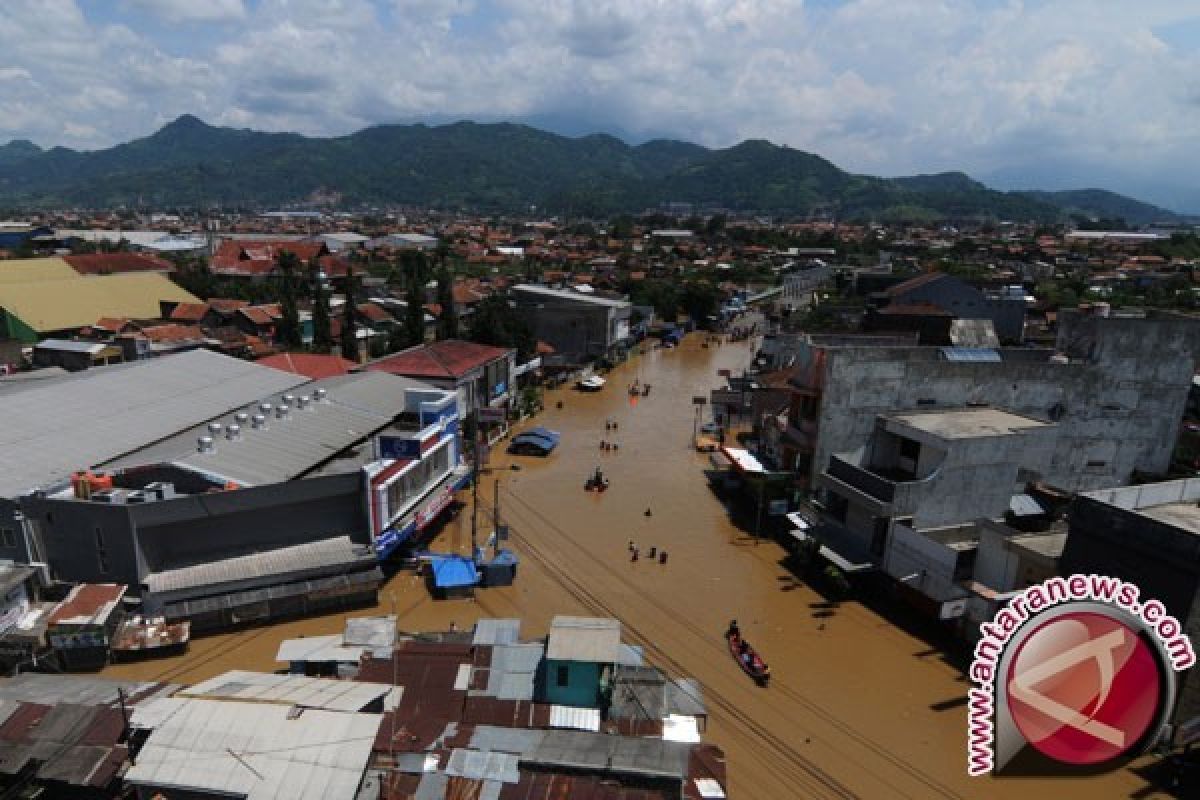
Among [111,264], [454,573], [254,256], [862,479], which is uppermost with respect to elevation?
[111,264]

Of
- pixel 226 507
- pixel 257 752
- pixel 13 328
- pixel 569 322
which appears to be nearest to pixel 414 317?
pixel 569 322

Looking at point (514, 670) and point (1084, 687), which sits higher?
point (1084, 687)

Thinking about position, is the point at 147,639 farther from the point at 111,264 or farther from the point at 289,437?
the point at 111,264

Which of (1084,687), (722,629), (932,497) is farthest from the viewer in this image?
(932,497)

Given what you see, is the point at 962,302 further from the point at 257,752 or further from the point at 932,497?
the point at 257,752

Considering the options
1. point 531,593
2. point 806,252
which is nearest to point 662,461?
point 531,593

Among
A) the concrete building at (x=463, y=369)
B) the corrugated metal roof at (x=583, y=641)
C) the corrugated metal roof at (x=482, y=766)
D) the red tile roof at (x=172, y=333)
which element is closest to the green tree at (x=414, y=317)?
the concrete building at (x=463, y=369)

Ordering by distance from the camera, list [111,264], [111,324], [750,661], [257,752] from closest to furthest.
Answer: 1. [257,752]
2. [750,661]
3. [111,324]
4. [111,264]

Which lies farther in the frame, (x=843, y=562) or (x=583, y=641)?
(x=843, y=562)
